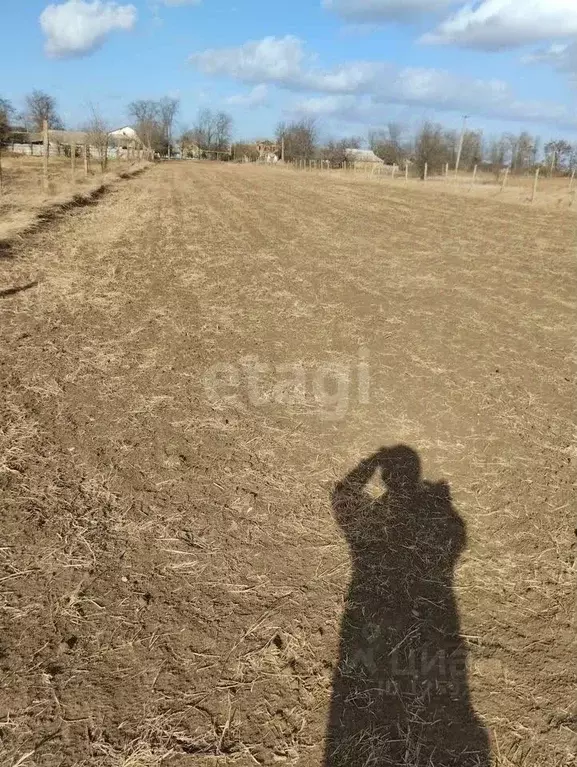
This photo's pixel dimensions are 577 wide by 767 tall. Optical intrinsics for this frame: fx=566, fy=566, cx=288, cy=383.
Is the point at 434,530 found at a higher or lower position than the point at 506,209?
lower

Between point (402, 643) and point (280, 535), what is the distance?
1.01 metres

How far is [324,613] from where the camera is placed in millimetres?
2975

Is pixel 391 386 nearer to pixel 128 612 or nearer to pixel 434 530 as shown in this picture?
pixel 434 530

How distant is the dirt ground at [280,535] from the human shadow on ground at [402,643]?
12 millimetres

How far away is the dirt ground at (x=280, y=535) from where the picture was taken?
2430 mm

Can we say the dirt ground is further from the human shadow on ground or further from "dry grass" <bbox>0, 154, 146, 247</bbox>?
"dry grass" <bbox>0, 154, 146, 247</bbox>

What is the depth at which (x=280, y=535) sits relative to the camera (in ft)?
11.6

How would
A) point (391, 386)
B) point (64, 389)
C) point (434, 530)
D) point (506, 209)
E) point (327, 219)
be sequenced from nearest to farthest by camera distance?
point (434, 530)
point (64, 389)
point (391, 386)
point (327, 219)
point (506, 209)

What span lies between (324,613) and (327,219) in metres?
15.9

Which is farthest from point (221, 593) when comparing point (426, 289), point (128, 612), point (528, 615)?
point (426, 289)

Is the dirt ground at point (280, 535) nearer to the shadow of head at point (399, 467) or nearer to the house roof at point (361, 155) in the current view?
the shadow of head at point (399, 467)

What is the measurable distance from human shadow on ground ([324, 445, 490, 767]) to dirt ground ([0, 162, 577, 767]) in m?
0.01
